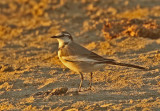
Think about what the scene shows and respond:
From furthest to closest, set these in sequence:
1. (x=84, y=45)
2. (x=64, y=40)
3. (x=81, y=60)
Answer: (x=84, y=45) < (x=64, y=40) < (x=81, y=60)

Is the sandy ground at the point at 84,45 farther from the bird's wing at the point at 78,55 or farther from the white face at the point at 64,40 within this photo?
the white face at the point at 64,40

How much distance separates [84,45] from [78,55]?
346cm

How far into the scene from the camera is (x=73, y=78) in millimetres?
7105

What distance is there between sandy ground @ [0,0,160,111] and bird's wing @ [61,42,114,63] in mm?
579

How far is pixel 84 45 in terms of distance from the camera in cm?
968

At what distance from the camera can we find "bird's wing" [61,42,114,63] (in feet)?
20.1

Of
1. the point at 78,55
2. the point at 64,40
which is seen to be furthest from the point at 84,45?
the point at 78,55

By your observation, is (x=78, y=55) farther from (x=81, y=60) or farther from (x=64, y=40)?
(x=64, y=40)

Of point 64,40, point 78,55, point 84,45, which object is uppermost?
point 64,40

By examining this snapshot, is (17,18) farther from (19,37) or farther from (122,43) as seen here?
(122,43)

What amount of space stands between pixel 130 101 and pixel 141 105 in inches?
9.1

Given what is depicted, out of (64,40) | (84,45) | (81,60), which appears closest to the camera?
(81,60)

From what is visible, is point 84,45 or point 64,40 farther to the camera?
point 84,45

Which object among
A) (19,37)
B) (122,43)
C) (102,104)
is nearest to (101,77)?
(102,104)
